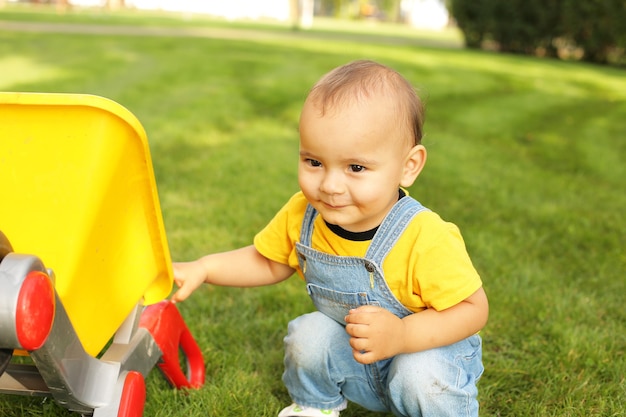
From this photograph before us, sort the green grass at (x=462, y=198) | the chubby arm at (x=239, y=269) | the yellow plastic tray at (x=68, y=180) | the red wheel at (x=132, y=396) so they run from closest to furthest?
the yellow plastic tray at (x=68, y=180)
the red wheel at (x=132, y=396)
the chubby arm at (x=239, y=269)
the green grass at (x=462, y=198)

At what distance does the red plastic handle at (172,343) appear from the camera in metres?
1.74

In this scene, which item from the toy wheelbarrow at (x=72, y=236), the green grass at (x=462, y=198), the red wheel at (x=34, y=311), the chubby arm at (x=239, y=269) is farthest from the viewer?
the green grass at (x=462, y=198)

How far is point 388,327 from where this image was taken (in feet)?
4.88

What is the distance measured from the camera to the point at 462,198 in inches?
148

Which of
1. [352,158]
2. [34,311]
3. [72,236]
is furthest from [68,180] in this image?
[352,158]

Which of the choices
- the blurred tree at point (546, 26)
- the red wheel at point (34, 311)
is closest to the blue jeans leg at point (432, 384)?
the red wheel at point (34, 311)

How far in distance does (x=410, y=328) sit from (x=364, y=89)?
552mm

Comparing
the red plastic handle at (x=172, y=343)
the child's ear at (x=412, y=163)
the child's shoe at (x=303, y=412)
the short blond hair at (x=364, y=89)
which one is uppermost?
the short blond hair at (x=364, y=89)

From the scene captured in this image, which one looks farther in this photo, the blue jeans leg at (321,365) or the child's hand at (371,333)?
the blue jeans leg at (321,365)

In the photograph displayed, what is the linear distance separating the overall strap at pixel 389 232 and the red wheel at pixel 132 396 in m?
0.59

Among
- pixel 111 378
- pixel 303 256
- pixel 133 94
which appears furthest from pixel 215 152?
pixel 111 378

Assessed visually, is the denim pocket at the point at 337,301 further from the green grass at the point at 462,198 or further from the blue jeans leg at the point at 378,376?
the green grass at the point at 462,198

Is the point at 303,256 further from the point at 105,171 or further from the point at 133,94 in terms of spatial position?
the point at 133,94

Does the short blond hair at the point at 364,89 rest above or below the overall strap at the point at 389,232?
above
